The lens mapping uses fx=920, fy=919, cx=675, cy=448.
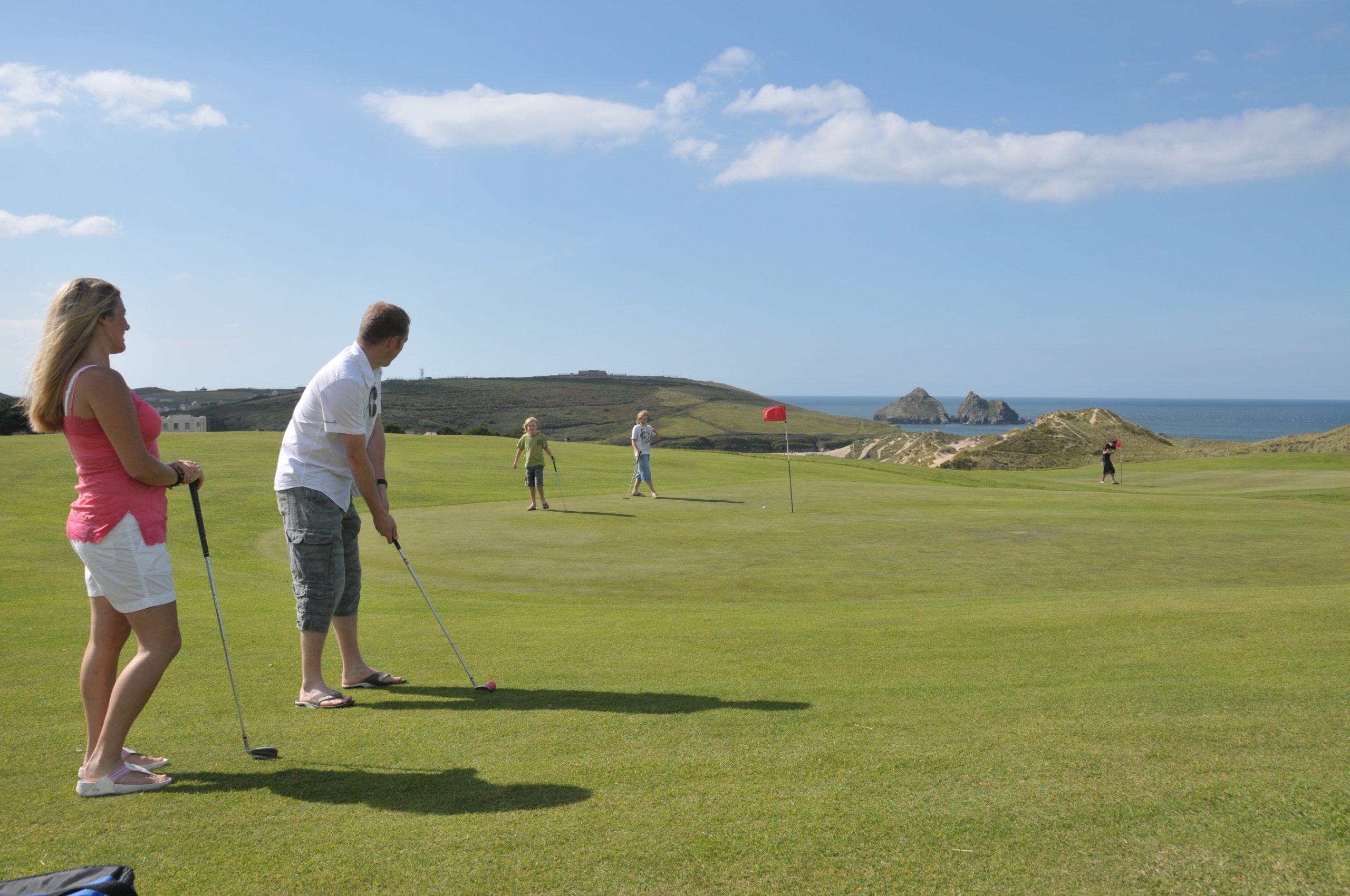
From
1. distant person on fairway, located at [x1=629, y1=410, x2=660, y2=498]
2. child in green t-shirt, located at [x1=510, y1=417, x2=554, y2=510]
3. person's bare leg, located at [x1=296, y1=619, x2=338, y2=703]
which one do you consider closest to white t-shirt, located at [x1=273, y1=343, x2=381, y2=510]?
person's bare leg, located at [x1=296, y1=619, x2=338, y2=703]

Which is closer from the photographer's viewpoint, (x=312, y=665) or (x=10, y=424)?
(x=312, y=665)

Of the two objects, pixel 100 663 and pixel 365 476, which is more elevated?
pixel 365 476

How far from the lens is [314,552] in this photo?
232 inches

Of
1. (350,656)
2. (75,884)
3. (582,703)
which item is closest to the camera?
(75,884)

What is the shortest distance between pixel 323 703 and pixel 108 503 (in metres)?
1.89

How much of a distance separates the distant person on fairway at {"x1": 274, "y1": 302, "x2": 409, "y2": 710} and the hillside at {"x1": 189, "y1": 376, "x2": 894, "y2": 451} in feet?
347

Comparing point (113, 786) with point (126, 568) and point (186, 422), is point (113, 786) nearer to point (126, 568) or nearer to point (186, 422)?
point (126, 568)

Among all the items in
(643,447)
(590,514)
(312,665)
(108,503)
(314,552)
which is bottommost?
(590,514)

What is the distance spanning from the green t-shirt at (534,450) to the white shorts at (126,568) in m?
15.8

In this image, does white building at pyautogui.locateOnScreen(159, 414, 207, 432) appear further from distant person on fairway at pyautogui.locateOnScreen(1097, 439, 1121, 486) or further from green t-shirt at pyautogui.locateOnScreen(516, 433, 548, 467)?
distant person on fairway at pyautogui.locateOnScreen(1097, 439, 1121, 486)

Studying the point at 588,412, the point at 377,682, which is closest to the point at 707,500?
the point at 377,682

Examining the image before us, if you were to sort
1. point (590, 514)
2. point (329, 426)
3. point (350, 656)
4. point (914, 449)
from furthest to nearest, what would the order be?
point (914, 449)
point (590, 514)
point (350, 656)
point (329, 426)

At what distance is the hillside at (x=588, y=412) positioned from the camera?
→ 4670 inches

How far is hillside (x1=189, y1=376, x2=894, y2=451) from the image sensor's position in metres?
119
